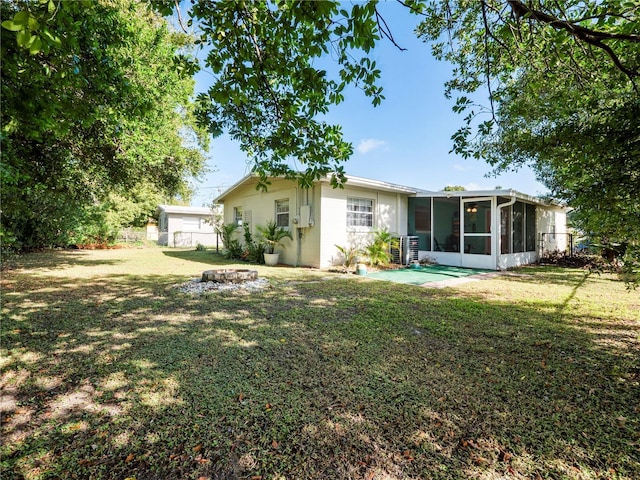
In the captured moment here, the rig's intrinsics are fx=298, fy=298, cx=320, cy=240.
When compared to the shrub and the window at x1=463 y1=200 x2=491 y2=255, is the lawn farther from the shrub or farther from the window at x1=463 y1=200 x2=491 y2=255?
the window at x1=463 y1=200 x2=491 y2=255

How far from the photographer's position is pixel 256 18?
2.84 m

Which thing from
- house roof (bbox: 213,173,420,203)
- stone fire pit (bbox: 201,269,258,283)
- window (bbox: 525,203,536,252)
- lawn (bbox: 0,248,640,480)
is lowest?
lawn (bbox: 0,248,640,480)

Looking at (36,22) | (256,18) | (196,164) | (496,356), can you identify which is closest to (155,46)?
(196,164)

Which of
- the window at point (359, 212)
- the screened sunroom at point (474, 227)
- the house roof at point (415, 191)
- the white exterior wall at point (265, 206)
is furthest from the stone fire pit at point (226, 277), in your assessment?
the screened sunroom at point (474, 227)

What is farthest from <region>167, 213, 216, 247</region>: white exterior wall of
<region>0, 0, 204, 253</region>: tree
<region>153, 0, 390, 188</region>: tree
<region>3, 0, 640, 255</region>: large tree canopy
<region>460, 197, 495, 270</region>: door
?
<region>3, 0, 640, 255</region>: large tree canopy

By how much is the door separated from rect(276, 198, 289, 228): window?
666 cm

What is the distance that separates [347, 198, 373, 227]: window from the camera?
10.9m

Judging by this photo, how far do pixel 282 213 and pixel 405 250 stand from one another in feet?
16.6

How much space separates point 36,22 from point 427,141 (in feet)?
40.9

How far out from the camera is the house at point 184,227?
953 inches

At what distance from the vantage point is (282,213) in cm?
1185

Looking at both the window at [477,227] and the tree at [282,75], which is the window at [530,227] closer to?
the window at [477,227]

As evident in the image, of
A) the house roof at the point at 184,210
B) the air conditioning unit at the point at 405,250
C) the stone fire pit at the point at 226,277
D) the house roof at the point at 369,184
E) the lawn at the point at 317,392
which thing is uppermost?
the house roof at the point at 184,210

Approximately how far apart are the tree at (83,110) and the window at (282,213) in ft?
13.5
